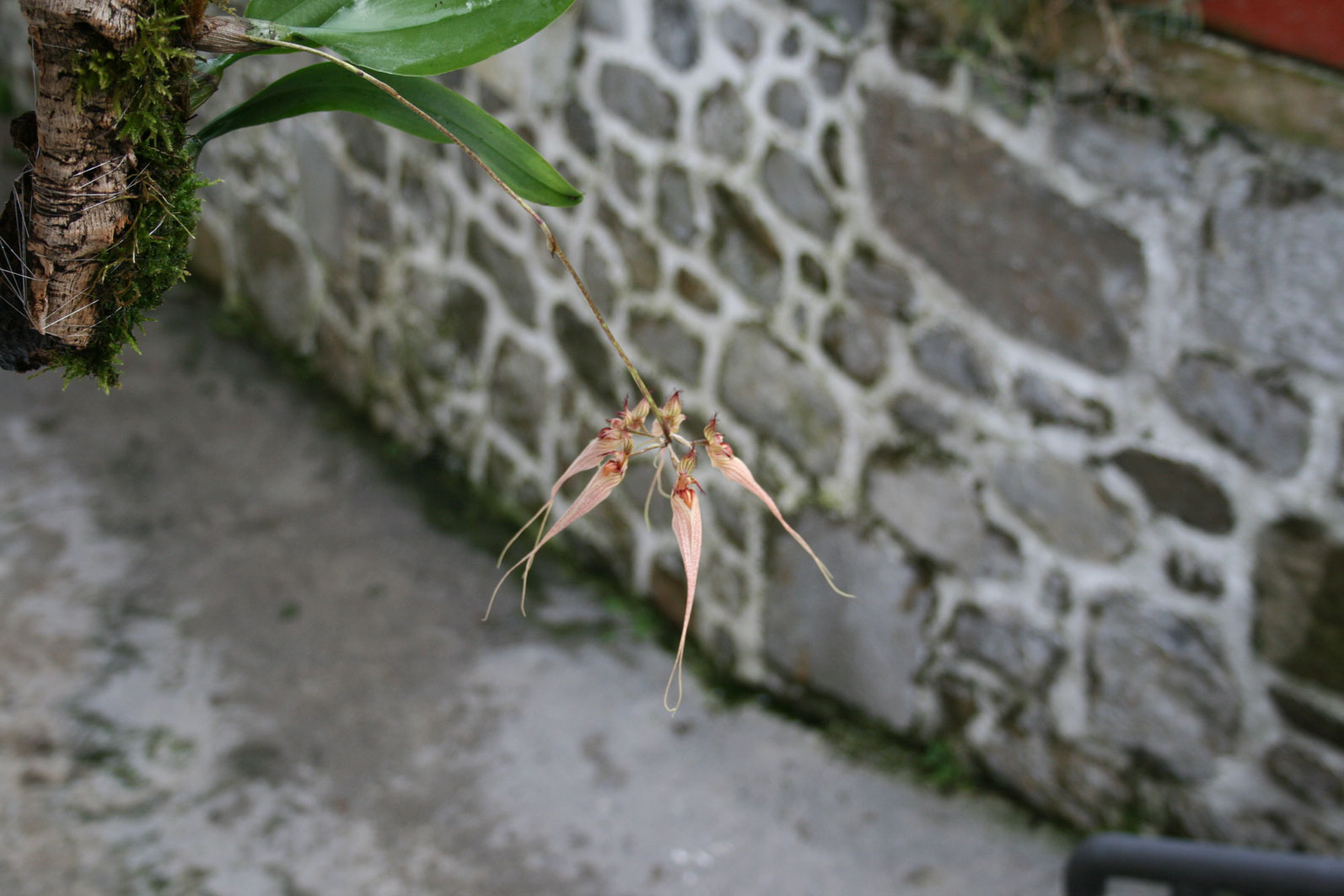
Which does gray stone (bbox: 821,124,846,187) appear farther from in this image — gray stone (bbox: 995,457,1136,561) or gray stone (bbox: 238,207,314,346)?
gray stone (bbox: 238,207,314,346)

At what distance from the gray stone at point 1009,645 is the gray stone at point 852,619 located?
3.1 inches

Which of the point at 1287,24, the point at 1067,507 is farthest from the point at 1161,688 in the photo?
the point at 1287,24

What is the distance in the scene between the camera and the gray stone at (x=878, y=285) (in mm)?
1753

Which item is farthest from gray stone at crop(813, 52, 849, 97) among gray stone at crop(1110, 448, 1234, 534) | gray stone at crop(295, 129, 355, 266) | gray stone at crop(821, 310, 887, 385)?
gray stone at crop(295, 129, 355, 266)

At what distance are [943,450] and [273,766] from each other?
4.38 ft

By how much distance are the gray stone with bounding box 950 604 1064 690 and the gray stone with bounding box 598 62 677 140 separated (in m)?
1.04

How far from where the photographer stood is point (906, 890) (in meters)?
1.78

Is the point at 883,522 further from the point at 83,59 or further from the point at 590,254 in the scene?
the point at 83,59

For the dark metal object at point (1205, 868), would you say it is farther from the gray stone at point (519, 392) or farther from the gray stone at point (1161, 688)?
the gray stone at point (519, 392)

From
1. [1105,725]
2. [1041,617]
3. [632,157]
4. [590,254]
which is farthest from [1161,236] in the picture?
[590,254]

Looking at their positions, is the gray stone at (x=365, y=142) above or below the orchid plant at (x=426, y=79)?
below

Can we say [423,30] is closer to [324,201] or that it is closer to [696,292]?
[696,292]

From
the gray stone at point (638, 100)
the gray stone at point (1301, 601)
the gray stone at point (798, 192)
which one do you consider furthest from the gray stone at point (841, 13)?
the gray stone at point (1301, 601)

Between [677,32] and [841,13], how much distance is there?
1.18 feet
